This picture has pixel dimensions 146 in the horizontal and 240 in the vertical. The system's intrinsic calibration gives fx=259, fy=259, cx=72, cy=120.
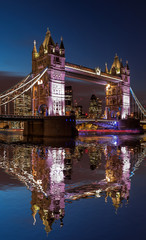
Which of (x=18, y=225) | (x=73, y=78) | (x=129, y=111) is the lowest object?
(x=18, y=225)

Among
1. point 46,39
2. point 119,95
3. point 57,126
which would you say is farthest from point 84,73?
point 57,126

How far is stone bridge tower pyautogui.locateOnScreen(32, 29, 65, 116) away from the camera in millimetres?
42281

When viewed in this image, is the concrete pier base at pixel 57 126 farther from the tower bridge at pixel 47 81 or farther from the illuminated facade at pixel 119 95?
the illuminated facade at pixel 119 95

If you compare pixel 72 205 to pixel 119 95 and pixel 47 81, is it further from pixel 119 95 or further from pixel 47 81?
pixel 119 95

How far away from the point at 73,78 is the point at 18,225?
47282 millimetres

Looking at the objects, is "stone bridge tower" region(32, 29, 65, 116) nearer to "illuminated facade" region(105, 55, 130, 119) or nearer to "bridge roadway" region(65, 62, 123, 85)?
"bridge roadway" region(65, 62, 123, 85)

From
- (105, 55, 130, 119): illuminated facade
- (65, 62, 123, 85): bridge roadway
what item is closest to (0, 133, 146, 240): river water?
(65, 62, 123, 85): bridge roadway

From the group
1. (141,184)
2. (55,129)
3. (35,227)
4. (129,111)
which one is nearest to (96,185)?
(141,184)

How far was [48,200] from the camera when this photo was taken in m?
6.12

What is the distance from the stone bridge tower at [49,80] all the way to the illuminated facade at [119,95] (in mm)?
23380

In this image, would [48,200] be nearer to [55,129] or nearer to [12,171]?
[12,171]

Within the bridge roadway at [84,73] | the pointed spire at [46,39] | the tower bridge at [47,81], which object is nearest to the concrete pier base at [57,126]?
the tower bridge at [47,81]

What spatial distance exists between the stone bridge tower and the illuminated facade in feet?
76.7

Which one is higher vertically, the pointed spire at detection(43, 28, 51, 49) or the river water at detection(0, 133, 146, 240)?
the pointed spire at detection(43, 28, 51, 49)
